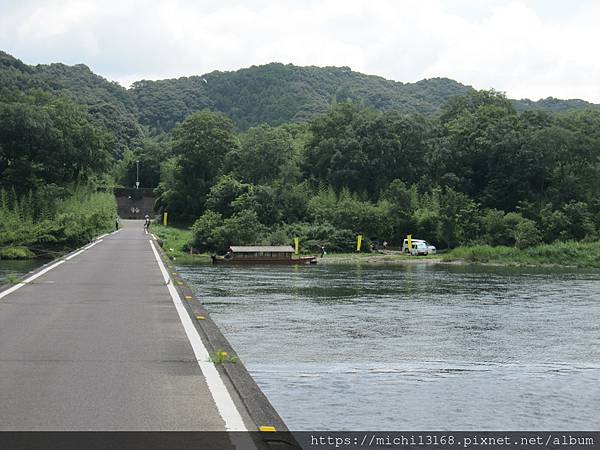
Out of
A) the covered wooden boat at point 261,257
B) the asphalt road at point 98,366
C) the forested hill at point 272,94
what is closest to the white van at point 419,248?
the covered wooden boat at point 261,257

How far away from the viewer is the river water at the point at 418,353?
11211 millimetres

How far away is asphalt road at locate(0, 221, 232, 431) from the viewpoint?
7344mm

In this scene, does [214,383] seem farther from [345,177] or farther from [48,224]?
[345,177]

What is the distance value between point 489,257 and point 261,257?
18.0 meters

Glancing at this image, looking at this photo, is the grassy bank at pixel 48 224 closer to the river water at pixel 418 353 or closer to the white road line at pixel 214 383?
the river water at pixel 418 353

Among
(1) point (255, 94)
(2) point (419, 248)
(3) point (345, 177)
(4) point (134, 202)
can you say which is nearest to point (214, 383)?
(2) point (419, 248)

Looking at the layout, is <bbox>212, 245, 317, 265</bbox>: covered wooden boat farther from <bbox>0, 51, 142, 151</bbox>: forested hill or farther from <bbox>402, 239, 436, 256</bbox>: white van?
<bbox>0, 51, 142, 151</bbox>: forested hill

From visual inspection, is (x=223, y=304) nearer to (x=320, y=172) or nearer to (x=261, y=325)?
(x=261, y=325)

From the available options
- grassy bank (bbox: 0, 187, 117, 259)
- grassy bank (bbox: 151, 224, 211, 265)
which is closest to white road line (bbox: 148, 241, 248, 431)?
grassy bank (bbox: 151, 224, 211, 265)

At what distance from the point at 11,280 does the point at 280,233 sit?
47.2 meters

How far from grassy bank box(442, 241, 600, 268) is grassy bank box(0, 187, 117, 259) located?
1111 inches

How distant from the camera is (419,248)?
216 feet

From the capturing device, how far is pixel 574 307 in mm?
26906

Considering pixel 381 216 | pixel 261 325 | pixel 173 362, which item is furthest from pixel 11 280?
pixel 381 216
